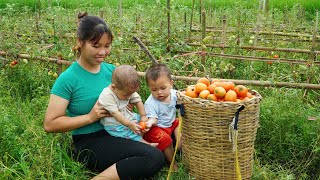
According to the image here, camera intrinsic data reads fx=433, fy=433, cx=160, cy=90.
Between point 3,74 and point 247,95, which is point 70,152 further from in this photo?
point 3,74

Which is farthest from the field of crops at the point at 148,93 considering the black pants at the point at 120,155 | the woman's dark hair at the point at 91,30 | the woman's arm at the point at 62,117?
the woman's dark hair at the point at 91,30

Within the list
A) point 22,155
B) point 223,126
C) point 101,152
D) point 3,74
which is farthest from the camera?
point 3,74

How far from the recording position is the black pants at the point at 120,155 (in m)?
2.62

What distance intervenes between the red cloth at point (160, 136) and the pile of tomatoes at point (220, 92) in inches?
15.5

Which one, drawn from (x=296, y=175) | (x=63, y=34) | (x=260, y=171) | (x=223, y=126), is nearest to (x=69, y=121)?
(x=223, y=126)

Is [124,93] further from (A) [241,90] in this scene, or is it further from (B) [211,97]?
(A) [241,90]

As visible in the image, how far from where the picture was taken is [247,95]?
261cm

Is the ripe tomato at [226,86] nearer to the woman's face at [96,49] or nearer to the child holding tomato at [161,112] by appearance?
the child holding tomato at [161,112]

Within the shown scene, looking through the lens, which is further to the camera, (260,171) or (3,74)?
(3,74)

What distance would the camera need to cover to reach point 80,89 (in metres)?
2.67

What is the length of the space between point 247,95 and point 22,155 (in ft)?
4.95

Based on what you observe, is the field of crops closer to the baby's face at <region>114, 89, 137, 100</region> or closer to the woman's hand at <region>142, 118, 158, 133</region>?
the woman's hand at <region>142, 118, 158, 133</region>

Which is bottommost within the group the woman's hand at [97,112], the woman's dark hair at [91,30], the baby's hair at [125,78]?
the woman's hand at [97,112]

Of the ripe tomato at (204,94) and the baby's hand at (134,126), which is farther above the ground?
the ripe tomato at (204,94)
